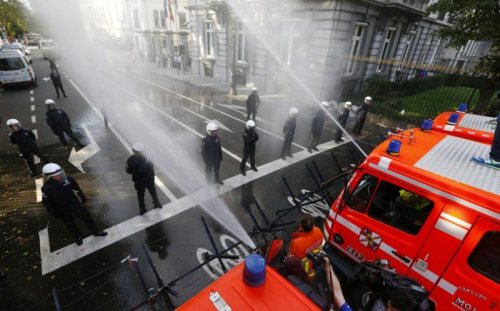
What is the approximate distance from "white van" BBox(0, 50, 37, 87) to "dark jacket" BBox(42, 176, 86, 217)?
17811mm

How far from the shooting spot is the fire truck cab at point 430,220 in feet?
9.39

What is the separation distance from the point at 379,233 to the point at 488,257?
Answer: 1.16 m

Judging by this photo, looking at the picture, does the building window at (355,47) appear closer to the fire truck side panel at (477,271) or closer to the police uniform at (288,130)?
the police uniform at (288,130)

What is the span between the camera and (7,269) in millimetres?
4840

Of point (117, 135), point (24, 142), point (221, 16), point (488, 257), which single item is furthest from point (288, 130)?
point (221, 16)

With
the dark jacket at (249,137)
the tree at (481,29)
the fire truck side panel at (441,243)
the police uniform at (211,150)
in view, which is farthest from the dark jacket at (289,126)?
the tree at (481,29)

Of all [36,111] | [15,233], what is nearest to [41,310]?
[15,233]

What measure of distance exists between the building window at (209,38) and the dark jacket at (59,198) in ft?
70.7

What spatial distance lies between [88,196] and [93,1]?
60.8m

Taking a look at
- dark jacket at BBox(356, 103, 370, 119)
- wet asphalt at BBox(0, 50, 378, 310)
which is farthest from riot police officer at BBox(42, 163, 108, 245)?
dark jacket at BBox(356, 103, 370, 119)

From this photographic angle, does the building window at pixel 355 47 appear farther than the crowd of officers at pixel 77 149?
Yes

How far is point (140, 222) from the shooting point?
6.12m

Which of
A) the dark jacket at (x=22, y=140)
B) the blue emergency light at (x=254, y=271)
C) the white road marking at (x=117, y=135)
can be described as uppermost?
the blue emergency light at (x=254, y=271)

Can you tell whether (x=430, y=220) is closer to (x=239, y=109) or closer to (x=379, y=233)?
(x=379, y=233)
